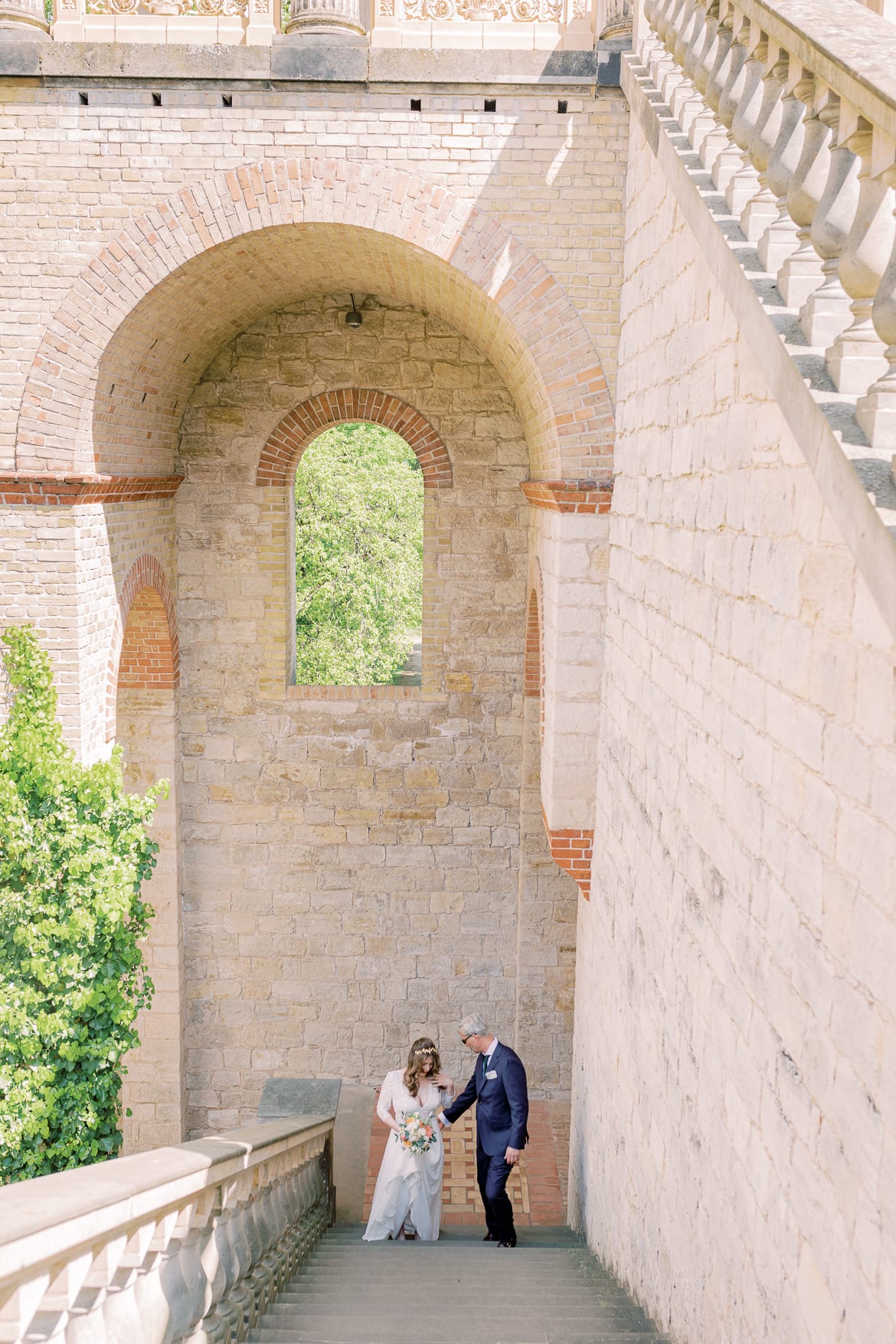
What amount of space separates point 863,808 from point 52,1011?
517cm

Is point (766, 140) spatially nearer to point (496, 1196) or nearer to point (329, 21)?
point (329, 21)

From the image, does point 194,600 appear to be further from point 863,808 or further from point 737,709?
point 863,808

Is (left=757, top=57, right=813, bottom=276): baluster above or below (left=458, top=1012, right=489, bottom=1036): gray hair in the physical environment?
above

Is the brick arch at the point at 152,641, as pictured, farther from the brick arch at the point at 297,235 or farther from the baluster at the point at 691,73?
the baluster at the point at 691,73

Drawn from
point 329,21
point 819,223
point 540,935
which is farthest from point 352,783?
point 819,223

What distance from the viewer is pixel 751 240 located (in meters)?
3.46

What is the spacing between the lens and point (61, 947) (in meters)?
6.17

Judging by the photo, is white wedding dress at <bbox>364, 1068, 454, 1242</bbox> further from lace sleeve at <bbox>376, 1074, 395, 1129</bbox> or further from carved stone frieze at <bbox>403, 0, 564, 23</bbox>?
carved stone frieze at <bbox>403, 0, 564, 23</bbox>

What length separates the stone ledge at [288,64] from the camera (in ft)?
21.7

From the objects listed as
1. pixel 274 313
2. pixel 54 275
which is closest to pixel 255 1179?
pixel 54 275

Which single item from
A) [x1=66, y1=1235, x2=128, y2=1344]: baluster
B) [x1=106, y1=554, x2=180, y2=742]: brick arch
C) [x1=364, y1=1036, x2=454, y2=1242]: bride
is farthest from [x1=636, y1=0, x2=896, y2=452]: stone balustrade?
[x1=106, y1=554, x2=180, y2=742]: brick arch

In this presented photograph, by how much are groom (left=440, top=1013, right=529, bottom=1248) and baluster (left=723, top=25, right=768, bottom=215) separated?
15.8 feet

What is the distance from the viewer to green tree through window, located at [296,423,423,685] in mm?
20141

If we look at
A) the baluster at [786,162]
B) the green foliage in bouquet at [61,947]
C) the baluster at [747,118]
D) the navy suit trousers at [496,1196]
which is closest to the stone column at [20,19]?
the green foliage in bouquet at [61,947]
